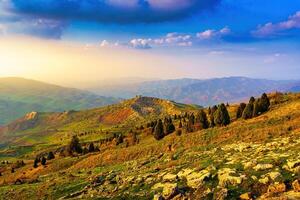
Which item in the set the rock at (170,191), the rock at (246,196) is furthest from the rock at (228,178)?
the rock at (170,191)

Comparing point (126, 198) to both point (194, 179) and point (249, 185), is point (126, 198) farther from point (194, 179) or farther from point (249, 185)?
point (249, 185)

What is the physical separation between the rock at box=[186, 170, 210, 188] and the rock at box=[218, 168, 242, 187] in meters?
1.45

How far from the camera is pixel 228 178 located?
110ft

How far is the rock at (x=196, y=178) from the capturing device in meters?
34.9

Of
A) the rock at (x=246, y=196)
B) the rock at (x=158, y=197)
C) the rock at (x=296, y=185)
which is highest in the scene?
the rock at (x=296, y=185)

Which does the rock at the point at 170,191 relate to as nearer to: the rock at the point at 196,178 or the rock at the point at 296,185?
the rock at the point at 196,178

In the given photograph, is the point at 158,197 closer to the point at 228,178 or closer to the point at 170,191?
the point at 170,191

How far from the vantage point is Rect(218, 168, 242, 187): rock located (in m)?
32.5

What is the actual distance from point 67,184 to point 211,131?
107 feet

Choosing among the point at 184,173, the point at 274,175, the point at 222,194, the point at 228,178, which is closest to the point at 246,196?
the point at 222,194

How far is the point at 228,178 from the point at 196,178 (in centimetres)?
398

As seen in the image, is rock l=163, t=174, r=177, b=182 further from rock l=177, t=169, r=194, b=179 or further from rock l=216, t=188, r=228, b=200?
rock l=216, t=188, r=228, b=200

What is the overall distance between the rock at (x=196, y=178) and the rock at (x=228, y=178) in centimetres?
145

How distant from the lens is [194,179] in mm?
36281
